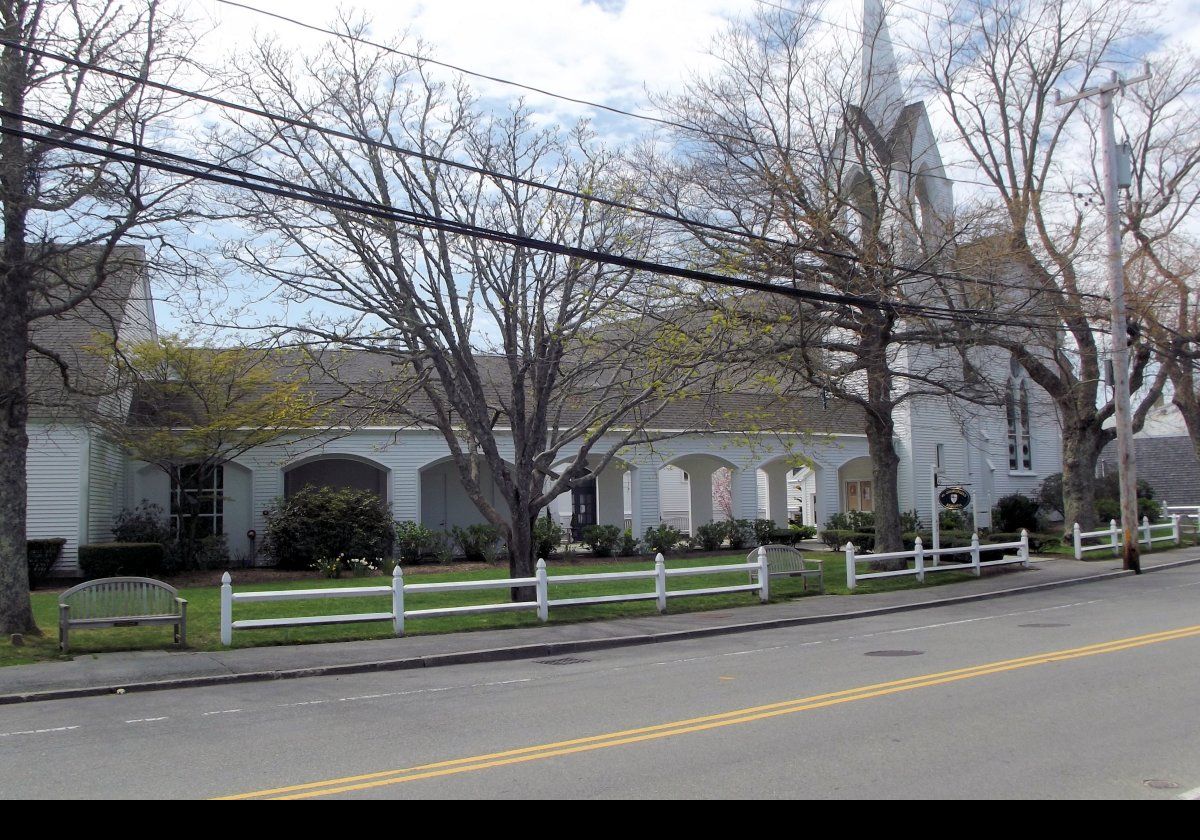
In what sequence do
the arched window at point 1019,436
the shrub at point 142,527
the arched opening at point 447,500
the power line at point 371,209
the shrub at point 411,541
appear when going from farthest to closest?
the arched window at point 1019,436 < the arched opening at point 447,500 < the shrub at point 411,541 < the shrub at point 142,527 < the power line at point 371,209

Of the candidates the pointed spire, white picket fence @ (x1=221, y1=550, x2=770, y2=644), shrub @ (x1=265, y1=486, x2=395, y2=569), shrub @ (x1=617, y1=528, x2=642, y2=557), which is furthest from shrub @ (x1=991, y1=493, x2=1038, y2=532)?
shrub @ (x1=265, y1=486, x2=395, y2=569)

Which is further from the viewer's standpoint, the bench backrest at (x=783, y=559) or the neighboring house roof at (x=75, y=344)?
the bench backrest at (x=783, y=559)

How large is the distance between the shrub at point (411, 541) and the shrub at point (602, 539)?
15.7 ft

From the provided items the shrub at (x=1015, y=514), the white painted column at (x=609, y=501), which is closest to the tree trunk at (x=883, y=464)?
the white painted column at (x=609, y=501)

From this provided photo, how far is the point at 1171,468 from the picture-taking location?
174ft

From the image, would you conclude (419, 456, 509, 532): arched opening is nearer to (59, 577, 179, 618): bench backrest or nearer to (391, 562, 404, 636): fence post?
(391, 562, 404, 636): fence post

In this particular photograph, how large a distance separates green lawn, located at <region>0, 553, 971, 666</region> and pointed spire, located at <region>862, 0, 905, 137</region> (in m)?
11.2

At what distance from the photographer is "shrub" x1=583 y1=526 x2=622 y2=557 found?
98.5ft

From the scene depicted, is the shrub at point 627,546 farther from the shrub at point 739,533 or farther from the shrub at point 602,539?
the shrub at point 739,533

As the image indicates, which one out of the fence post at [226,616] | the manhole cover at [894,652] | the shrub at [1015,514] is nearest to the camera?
the manhole cover at [894,652]

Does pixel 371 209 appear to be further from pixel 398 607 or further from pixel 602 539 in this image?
pixel 602 539

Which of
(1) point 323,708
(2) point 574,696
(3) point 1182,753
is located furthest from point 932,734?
(1) point 323,708

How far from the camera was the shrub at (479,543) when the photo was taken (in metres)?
28.4
